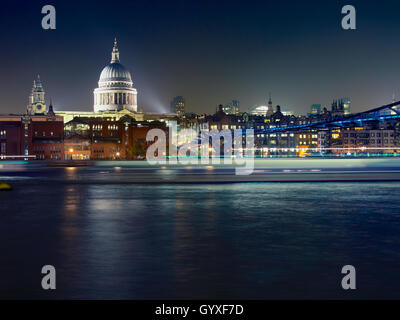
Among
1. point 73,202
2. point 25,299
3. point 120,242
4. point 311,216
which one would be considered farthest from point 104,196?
point 25,299

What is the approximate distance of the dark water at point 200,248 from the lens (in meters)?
8.95

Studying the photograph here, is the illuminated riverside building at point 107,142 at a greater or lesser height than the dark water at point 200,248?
greater

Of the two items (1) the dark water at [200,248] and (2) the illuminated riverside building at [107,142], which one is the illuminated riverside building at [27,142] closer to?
(2) the illuminated riverside building at [107,142]

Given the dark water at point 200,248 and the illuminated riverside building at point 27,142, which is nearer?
the dark water at point 200,248

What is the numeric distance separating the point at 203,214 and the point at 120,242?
5920 millimetres

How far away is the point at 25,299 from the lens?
8.40m

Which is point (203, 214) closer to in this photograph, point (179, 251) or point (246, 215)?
point (246, 215)

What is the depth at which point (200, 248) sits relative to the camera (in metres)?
12.3
